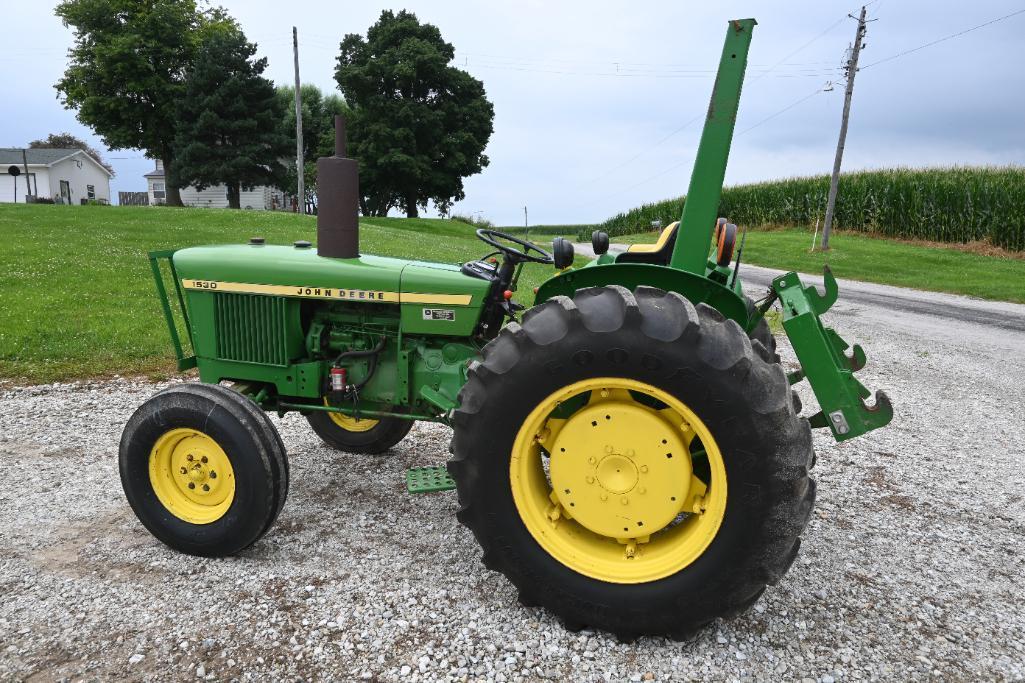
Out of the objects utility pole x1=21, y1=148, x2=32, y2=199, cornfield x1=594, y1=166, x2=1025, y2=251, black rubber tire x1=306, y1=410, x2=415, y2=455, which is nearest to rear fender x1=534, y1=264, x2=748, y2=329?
black rubber tire x1=306, y1=410, x2=415, y2=455

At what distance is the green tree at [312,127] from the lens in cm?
3769

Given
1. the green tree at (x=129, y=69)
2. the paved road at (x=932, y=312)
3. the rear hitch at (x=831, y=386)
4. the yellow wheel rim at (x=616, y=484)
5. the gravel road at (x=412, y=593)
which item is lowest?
the gravel road at (x=412, y=593)

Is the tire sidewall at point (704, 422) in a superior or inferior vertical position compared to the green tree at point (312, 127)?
inferior

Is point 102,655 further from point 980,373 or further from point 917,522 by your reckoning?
point 980,373

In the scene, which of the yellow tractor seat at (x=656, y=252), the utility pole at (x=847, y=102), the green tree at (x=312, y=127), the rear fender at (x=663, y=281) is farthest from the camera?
the green tree at (x=312, y=127)

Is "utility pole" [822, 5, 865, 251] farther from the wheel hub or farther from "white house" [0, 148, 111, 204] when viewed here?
"white house" [0, 148, 111, 204]

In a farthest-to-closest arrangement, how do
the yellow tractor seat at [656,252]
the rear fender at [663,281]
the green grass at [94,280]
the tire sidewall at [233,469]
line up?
the green grass at [94,280] < the yellow tractor seat at [656,252] < the tire sidewall at [233,469] < the rear fender at [663,281]

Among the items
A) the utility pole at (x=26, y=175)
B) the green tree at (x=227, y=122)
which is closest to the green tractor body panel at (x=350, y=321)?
the green tree at (x=227, y=122)

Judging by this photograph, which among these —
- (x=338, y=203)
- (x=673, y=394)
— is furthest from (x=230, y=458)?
(x=673, y=394)

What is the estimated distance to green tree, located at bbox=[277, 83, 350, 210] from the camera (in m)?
37.7

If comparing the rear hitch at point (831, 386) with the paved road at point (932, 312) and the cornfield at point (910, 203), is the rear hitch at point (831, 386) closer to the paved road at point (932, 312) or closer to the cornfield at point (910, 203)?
the paved road at point (932, 312)

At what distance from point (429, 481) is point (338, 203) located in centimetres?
141

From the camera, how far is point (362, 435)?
438cm

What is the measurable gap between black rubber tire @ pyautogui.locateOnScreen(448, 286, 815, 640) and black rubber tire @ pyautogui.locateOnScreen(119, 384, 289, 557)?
0.94 m
